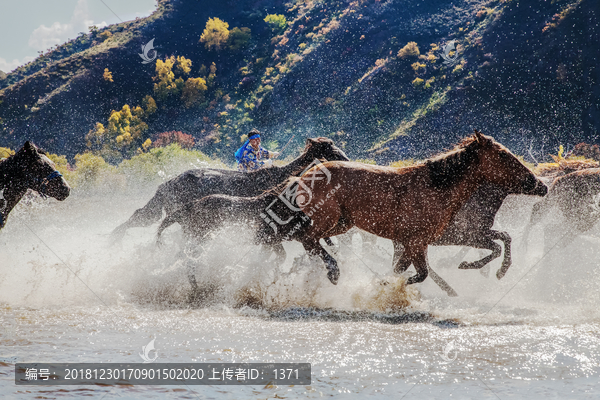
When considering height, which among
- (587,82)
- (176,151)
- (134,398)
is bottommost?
(134,398)

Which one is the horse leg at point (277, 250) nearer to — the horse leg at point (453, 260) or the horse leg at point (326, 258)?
the horse leg at point (326, 258)

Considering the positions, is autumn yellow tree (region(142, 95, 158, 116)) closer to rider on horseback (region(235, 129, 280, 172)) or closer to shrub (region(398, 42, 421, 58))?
shrub (region(398, 42, 421, 58))

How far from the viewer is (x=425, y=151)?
2388 cm

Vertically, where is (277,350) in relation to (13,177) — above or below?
below

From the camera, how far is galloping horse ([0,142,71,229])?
5.79 meters

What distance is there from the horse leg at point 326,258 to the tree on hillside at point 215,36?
1434 inches

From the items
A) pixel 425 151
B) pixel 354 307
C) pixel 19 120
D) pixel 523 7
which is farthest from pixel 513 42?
pixel 19 120

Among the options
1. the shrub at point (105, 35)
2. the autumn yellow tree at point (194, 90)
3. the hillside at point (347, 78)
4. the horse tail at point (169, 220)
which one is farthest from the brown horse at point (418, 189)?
the shrub at point (105, 35)

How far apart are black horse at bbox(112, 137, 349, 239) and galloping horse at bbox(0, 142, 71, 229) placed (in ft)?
5.71

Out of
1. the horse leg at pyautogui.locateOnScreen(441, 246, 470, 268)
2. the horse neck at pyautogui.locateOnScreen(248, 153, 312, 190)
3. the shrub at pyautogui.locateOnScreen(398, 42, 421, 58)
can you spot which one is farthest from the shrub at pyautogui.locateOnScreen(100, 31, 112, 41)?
the horse leg at pyautogui.locateOnScreen(441, 246, 470, 268)

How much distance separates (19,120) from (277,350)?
36.3 meters

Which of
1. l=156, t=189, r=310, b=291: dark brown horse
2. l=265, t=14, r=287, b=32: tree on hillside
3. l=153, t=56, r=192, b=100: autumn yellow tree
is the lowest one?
l=156, t=189, r=310, b=291: dark brown horse

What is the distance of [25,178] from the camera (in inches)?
233

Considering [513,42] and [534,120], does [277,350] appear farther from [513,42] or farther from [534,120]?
[513,42]
